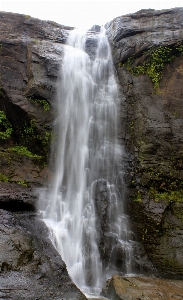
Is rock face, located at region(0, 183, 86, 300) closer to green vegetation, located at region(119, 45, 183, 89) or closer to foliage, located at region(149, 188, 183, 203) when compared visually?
foliage, located at region(149, 188, 183, 203)

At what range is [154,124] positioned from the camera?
35.7 feet

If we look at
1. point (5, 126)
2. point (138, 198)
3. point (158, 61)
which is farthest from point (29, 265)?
point (158, 61)

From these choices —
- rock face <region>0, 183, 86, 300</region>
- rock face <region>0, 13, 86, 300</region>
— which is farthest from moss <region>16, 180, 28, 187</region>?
rock face <region>0, 183, 86, 300</region>

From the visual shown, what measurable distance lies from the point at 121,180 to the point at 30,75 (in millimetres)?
6393

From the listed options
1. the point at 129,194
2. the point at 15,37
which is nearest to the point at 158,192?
the point at 129,194

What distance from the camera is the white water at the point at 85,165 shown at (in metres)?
7.72

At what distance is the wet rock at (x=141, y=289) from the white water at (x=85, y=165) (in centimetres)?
103

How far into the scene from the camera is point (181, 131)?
1072 centimetres

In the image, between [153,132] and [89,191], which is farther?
[153,132]

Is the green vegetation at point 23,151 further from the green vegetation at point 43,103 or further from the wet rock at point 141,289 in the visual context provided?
the wet rock at point 141,289

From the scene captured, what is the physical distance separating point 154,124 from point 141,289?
22.0ft

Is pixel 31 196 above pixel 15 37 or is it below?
below

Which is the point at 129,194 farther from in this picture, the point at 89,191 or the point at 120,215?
the point at 89,191

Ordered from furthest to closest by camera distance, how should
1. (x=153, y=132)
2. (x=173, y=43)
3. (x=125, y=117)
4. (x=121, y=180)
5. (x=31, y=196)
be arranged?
1. (x=173, y=43)
2. (x=125, y=117)
3. (x=153, y=132)
4. (x=121, y=180)
5. (x=31, y=196)
